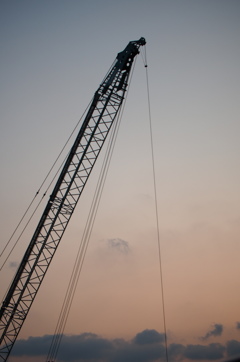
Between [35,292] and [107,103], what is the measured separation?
783 inches

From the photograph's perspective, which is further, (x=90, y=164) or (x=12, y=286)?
(x=90, y=164)

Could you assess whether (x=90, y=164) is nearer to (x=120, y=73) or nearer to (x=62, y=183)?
(x=62, y=183)

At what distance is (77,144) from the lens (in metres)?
29.8

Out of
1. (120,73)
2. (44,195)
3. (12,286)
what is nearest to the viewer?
(12,286)

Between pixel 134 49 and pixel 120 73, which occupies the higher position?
pixel 134 49

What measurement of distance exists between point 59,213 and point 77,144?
6821 mm

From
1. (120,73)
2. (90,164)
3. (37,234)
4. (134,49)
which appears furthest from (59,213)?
(134,49)

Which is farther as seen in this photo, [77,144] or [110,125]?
[110,125]

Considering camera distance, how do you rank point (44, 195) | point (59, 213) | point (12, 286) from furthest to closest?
point (44, 195)
point (59, 213)
point (12, 286)

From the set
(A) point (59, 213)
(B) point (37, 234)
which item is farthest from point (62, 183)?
(B) point (37, 234)

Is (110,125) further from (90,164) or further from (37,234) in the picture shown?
(37,234)

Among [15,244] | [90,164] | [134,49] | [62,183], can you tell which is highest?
[134,49]

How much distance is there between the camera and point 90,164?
30.9 m

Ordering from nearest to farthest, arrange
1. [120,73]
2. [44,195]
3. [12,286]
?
[12,286]
[44,195]
[120,73]
